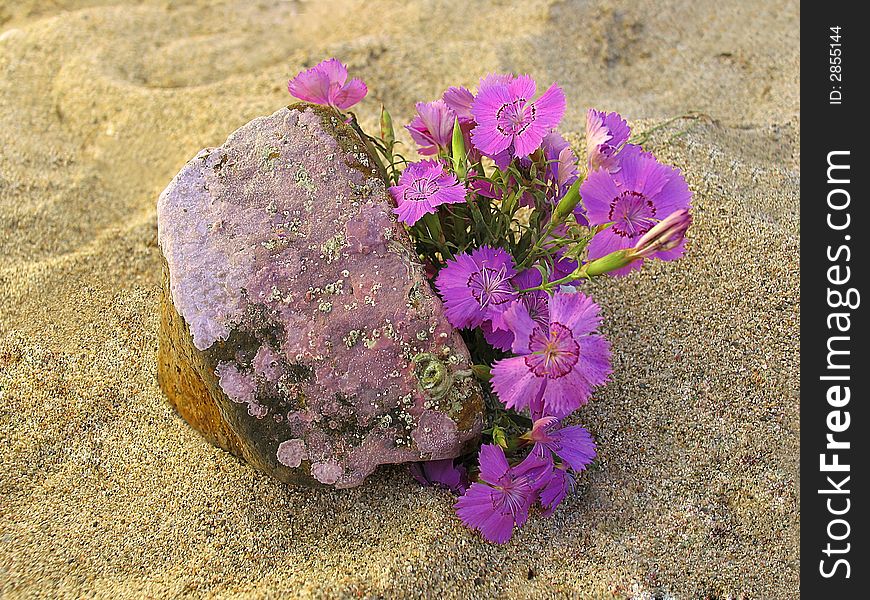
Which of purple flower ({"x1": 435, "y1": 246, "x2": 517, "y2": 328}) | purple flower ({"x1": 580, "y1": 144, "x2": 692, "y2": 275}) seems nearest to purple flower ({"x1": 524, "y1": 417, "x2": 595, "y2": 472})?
purple flower ({"x1": 435, "y1": 246, "x2": 517, "y2": 328})

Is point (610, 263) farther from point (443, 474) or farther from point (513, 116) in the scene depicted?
point (443, 474)

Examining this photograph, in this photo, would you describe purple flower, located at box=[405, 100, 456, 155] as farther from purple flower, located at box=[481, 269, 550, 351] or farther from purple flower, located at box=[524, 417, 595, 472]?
purple flower, located at box=[524, 417, 595, 472]

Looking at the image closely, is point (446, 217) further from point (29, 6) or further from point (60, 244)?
point (29, 6)

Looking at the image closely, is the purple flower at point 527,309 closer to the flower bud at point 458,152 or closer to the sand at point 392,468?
the flower bud at point 458,152

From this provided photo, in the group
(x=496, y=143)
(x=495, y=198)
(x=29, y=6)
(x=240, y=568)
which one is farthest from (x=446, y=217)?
(x=29, y=6)

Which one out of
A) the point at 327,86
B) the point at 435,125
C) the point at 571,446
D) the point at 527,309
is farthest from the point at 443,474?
the point at 327,86

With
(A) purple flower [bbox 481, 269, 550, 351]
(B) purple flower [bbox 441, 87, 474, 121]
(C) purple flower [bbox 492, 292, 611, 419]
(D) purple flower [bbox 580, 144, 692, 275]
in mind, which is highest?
(B) purple flower [bbox 441, 87, 474, 121]

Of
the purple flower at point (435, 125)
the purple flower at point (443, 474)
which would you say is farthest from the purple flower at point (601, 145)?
the purple flower at point (443, 474)
